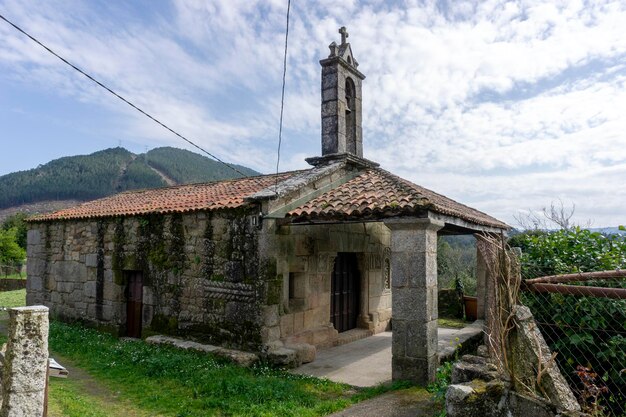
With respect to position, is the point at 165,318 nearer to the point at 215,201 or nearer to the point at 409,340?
the point at 215,201

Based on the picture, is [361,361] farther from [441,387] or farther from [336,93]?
[336,93]

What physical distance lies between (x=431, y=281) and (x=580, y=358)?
2.73 m

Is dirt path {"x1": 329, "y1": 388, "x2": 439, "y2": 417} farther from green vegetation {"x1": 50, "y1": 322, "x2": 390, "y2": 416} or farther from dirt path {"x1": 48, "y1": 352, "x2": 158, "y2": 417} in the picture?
dirt path {"x1": 48, "y1": 352, "x2": 158, "y2": 417}

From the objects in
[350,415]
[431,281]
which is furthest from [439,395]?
[431,281]

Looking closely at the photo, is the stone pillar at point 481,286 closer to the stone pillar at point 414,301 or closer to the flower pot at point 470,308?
the flower pot at point 470,308

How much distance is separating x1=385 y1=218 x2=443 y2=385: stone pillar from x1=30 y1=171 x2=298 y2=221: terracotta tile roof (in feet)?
9.23

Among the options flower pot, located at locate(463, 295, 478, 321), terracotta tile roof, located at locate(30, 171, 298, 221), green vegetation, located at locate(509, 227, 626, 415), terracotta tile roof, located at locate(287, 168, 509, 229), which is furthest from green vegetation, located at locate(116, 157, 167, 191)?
green vegetation, located at locate(509, 227, 626, 415)

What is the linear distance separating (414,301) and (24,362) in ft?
15.5

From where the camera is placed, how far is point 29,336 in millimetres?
3676

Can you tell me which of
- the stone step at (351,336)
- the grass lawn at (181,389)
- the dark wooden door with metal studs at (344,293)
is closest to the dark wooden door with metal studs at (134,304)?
the grass lawn at (181,389)

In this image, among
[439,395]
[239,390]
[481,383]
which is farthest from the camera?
[239,390]

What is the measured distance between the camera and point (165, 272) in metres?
8.98

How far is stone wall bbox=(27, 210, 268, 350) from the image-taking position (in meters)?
7.75

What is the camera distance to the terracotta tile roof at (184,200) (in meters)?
8.61
